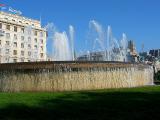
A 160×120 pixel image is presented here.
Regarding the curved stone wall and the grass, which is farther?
the curved stone wall

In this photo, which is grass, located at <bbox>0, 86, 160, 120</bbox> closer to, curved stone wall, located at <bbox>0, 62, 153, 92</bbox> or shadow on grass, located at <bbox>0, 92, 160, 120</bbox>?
shadow on grass, located at <bbox>0, 92, 160, 120</bbox>

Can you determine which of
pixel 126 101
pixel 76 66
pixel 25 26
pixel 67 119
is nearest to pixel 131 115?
pixel 67 119

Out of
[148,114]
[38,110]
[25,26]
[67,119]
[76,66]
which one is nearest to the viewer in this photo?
[67,119]

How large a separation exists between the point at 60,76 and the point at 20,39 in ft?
221

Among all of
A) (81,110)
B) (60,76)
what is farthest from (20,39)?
(81,110)

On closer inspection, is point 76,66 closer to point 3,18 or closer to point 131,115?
point 131,115

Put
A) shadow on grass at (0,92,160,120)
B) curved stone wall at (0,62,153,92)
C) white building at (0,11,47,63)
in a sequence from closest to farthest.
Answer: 1. shadow on grass at (0,92,160,120)
2. curved stone wall at (0,62,153,92)
3. white building at (0,11,47,63)

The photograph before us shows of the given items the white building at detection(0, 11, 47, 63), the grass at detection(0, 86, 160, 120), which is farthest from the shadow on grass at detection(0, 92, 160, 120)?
the white building at detection(0, 11, 47, 63)

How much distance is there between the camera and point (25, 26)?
298ft

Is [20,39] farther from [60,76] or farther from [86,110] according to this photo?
[86,110]

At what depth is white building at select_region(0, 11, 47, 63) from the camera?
8344cm

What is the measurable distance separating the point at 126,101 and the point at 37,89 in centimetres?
949

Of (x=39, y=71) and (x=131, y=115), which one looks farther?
(x=39, y=71)

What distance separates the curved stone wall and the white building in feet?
185
